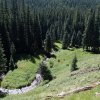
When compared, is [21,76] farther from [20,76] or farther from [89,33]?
[89,33]

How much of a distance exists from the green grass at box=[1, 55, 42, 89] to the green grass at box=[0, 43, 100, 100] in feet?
19.8

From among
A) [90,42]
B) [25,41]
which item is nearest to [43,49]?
[25,41]

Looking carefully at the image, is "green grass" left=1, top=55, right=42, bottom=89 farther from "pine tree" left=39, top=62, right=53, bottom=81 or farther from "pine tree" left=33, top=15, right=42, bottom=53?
"pine tree" left=33, top=15, right=42, bottom=53

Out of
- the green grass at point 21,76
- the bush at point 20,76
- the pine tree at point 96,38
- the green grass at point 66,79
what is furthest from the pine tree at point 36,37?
the bush at point 20,76

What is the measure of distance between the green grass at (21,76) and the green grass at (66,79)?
19.8 feet

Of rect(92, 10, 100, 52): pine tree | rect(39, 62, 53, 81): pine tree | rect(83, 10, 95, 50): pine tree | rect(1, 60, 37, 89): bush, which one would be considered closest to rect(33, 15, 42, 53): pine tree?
rect(83, 10, 95, 50): pine tree

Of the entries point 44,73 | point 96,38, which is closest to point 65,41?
point 96,38

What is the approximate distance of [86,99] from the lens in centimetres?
2417

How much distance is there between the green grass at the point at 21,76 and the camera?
62.3m

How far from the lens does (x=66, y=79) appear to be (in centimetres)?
4653

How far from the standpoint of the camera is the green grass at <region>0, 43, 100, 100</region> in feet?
94.1

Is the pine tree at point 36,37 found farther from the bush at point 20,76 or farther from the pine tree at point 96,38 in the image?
the bush at point 20,76

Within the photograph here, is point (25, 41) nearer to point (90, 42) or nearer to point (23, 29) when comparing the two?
point (23, 29)

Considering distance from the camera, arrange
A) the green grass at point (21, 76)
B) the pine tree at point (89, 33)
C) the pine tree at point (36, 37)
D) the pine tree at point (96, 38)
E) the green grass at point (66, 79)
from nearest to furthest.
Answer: the green grass at point (66, 79), the green grass at point (21, 76), the pine tree at point (89, 33), the pine tree at point (96, 38), the pine tree at point (36, 37)
